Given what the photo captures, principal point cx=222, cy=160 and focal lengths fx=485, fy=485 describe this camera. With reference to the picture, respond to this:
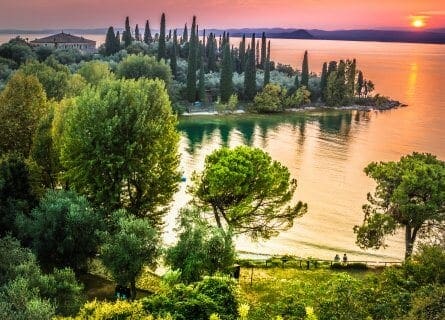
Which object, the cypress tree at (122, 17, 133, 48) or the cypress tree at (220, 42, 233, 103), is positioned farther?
the cypress tree at (122, 17, 133, 48)

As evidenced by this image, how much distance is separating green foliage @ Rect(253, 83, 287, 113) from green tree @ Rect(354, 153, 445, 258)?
63580 millimetres

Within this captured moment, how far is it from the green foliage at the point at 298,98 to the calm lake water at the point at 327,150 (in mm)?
4487

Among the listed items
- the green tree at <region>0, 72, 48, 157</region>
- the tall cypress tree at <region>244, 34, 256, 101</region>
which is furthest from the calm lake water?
the green tree at <region>0, 72, 48, 157</region>

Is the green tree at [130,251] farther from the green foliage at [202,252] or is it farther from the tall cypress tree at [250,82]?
the tall cypress tree at [250,82]

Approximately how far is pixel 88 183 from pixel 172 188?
486 centimetres

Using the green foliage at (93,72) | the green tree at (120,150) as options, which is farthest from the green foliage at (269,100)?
the green tree at (120,150)

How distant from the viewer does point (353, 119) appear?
90562 millimetres

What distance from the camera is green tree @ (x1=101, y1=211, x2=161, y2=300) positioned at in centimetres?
2109

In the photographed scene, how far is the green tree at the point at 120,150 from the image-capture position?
88.0ft

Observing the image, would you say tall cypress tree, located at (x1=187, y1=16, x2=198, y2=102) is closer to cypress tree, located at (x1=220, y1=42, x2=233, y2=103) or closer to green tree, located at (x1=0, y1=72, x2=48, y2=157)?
cypress tree, located at (x1=220, y1=42, x2=233, y2=103)

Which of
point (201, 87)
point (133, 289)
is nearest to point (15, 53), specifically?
point (201, 87)

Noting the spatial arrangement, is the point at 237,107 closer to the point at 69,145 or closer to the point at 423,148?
the point at 423,148

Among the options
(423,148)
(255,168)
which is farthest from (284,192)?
(423,148)

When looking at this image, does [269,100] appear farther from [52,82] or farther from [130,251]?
[130,251]
